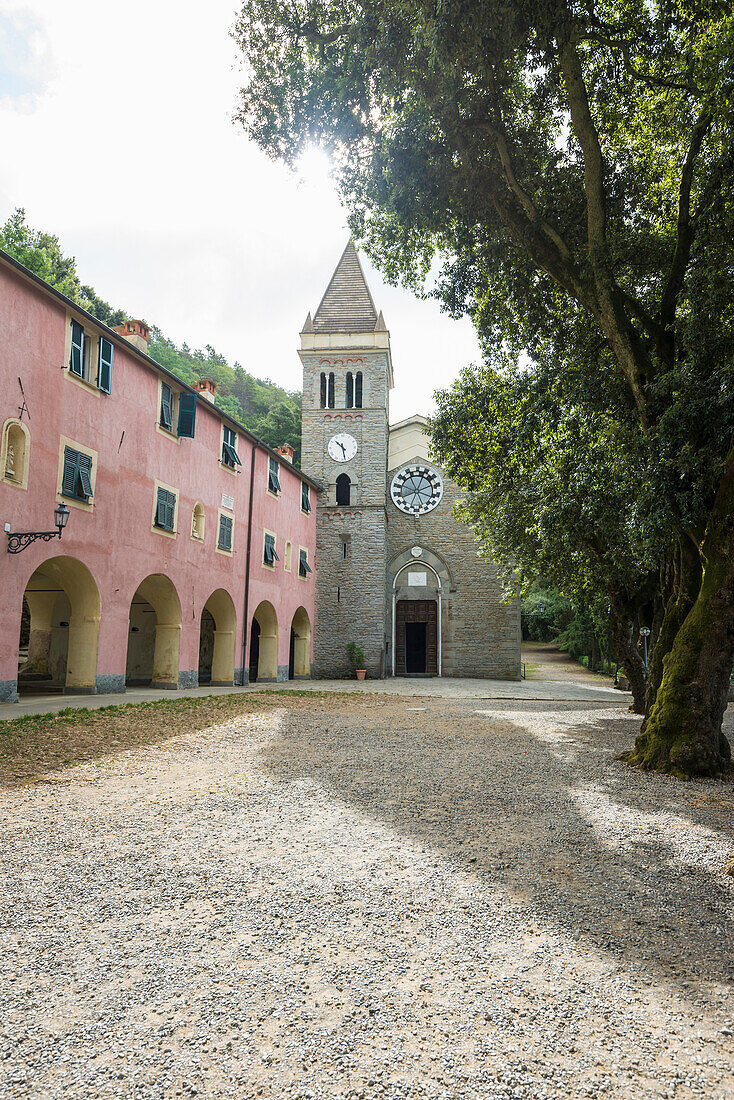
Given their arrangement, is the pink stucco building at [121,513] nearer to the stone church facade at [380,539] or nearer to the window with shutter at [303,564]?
the window with shutter at [303,564]

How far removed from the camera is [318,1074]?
2.01 m

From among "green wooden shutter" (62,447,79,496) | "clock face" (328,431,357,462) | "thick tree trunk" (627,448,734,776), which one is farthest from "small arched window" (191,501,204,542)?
"thick tree trunk" (627,448,734,776)

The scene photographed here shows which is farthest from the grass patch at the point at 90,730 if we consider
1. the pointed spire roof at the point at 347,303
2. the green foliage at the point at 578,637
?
the green foliage at the point at 578,637

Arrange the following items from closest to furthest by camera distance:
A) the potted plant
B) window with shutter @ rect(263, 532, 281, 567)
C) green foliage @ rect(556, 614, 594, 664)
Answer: window with shutter @ rect(263, 532, 281, 567), the potted plant, green foliage @ rect(556, 614, 594, 664)

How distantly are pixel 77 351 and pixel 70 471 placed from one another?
238cm

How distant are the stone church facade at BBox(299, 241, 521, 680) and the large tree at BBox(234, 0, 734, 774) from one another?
1746cm

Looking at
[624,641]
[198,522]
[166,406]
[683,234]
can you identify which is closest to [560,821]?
[683,234]

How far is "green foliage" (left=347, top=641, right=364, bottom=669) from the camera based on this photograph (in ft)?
89.0

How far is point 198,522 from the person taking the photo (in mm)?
17422

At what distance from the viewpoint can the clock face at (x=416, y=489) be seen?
30.3 metres

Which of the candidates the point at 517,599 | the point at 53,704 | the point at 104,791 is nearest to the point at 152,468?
the point at 53,704

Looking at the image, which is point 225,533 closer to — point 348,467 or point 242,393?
point 348,467

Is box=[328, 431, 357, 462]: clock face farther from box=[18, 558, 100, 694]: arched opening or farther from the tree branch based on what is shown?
the tree branch

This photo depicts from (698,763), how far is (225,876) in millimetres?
5384
